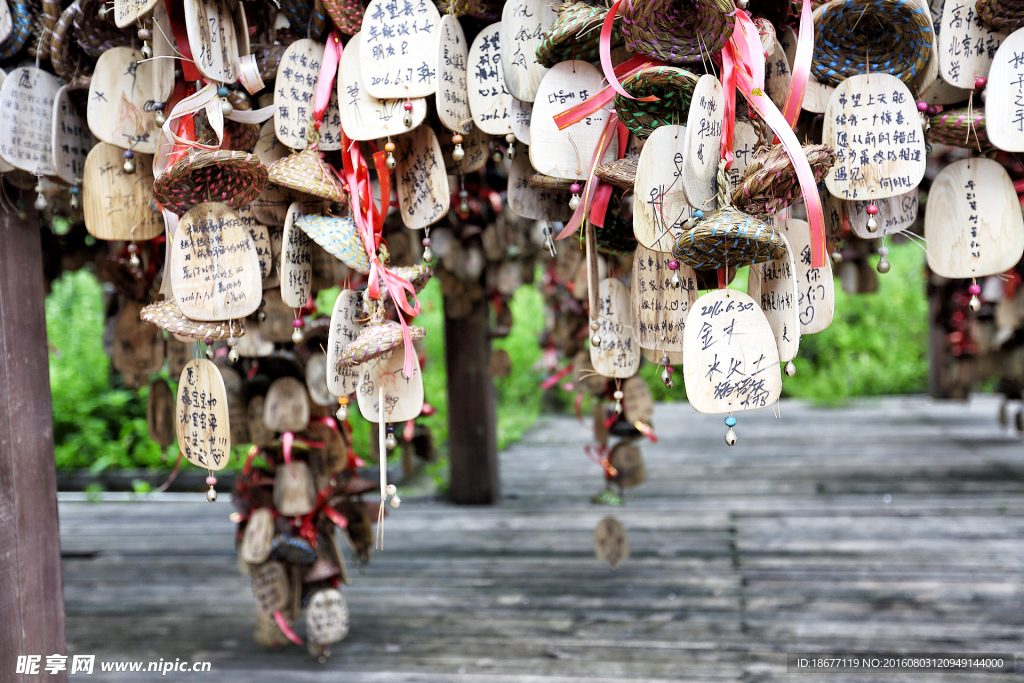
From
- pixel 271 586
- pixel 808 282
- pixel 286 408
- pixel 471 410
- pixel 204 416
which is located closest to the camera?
pixel 808 282

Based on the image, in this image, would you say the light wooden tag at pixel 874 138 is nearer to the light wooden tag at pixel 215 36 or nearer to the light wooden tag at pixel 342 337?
the light wooden tag at pixel 342 337

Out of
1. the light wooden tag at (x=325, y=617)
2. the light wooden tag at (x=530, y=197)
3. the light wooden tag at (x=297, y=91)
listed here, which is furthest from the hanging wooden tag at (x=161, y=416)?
the light wooden tag at (x=530, y=197)

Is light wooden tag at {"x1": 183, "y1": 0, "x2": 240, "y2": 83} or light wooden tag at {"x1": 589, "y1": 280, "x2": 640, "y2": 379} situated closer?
light wooden tag at {"x1": 183, "y1": 0, "x2": 240, "y2": 83}

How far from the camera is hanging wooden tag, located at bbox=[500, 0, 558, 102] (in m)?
0.86

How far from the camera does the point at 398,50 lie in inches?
34.5

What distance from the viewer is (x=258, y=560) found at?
1559 millimetres

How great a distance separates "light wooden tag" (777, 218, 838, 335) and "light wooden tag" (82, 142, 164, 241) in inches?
34.2

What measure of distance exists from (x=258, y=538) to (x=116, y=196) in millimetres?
846

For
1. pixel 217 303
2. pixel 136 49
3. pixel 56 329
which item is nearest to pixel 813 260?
pixel 217 303

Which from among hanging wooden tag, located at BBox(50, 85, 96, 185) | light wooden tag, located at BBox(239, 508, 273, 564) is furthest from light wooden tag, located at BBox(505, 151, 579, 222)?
light wooden tag, located at BBox(239, 508, 273, 564)

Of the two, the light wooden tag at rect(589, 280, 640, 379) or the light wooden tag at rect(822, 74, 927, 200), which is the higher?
the light wooden tag at rect(822, 74, 927, 200)

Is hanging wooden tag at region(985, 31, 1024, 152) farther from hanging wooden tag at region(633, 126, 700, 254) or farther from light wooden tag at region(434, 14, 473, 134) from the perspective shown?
light wooden tag at region(434, 14, 473, 134)

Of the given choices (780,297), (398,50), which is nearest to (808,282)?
(780,297)

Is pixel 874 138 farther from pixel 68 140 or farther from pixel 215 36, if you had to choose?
pixel 68 140
